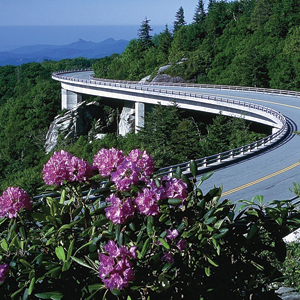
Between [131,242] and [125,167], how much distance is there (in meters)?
0.71

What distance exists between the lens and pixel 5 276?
4152 mm

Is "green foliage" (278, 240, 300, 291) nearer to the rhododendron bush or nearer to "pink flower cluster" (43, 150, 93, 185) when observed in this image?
the rhododendron bush

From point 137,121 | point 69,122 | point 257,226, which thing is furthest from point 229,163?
point 69,122

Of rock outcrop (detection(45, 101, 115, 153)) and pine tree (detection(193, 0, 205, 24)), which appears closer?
rock outcrop (detection(45, 101, 115, 153))

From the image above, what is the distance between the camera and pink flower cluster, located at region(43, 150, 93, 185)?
481 cm

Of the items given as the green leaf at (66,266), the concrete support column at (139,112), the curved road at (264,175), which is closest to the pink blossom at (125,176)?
the green leaf at (66,266)

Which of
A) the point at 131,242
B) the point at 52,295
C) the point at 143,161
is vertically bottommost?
the point at 52,295

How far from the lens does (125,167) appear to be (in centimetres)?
441

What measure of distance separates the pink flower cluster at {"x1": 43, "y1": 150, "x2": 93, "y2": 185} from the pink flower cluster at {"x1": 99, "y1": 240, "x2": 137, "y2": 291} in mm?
1283

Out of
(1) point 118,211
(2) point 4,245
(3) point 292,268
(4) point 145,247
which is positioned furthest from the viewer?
(3) point 292,268

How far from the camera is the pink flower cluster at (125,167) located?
4406 mm

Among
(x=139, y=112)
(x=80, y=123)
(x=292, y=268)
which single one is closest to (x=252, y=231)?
(x=292, y=268)

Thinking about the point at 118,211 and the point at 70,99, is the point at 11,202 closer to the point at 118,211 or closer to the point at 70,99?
the point at 118,211

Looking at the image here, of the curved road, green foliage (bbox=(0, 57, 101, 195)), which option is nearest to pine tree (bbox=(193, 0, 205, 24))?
green foliage (bbox=(0, 57, 101, 195))
